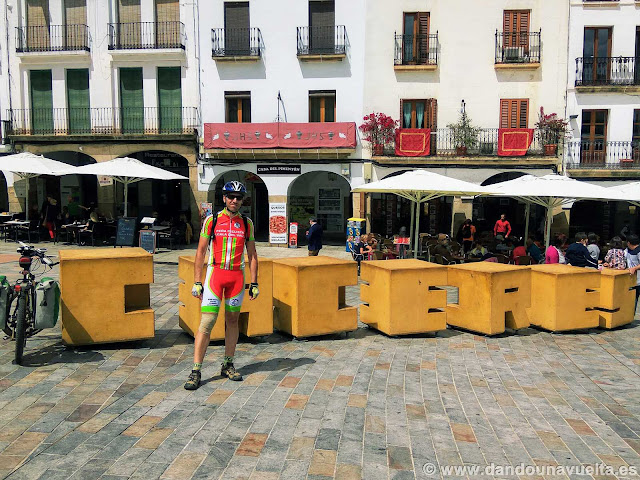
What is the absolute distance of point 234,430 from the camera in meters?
4.56

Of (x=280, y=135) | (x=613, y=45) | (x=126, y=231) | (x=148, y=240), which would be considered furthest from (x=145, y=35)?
(x=613, y=45)

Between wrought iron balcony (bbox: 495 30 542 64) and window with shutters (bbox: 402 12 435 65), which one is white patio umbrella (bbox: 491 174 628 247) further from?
window with shutters (bbox: 402 12 435 65)

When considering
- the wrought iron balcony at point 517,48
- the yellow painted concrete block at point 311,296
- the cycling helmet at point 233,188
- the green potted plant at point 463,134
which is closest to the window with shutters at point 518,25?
the wrought iron balcony at point 517,48

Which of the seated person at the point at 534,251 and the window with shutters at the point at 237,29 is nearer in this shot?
the seated person at the point at 534,251

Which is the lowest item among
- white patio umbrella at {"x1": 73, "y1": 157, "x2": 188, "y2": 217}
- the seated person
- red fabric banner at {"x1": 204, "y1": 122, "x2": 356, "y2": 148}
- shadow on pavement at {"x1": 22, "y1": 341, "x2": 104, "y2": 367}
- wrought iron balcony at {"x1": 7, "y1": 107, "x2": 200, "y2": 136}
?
shadow on pavement at {"x1": 22, "y1": 341, "x2": 104, "y2": 367}

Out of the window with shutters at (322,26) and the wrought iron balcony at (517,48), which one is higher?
the window with shutters at (322,26)

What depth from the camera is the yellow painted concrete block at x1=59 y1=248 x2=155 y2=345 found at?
655cm

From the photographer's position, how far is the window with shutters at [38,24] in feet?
76.0

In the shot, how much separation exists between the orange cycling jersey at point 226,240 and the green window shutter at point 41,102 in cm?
2072

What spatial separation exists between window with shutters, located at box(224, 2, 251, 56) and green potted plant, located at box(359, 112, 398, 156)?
5596 mm

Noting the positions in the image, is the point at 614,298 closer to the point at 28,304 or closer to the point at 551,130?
the point at 28,304

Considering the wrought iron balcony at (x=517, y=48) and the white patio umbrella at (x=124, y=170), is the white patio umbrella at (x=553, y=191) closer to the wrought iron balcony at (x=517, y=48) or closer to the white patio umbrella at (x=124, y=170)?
the wrought iron balcony at (x=517, y=48)

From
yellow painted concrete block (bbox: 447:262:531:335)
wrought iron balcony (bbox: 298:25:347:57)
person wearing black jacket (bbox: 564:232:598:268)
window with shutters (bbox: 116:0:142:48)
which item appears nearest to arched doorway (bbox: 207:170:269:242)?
wrought iron balcony (bbox: 298:25:347:57)

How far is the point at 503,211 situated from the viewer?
23266mm
